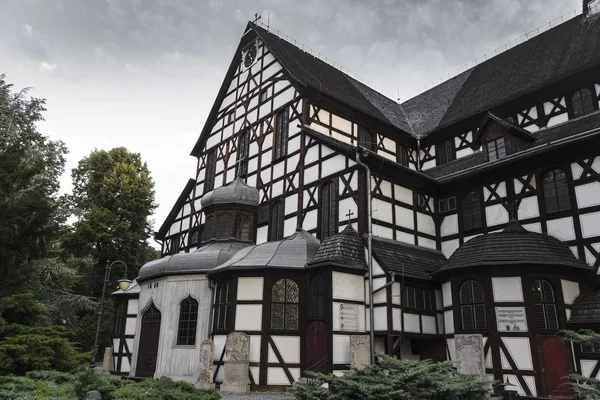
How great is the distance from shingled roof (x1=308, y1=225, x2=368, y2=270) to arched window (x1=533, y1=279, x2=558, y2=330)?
18.4 ft

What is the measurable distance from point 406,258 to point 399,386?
34.7 ft

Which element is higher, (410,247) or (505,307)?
(410,247)

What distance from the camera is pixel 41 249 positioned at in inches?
602

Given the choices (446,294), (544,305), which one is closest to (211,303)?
(446,294)

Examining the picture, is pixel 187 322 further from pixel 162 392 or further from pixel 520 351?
pixel 520 351

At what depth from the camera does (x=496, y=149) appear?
20.5 m

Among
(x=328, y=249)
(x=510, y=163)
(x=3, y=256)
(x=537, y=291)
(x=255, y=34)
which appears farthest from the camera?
(x=255, y=34)

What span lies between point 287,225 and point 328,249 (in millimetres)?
4900

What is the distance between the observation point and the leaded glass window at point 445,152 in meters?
24.3

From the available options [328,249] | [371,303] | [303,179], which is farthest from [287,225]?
[371,303]

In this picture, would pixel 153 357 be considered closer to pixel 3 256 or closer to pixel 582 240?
pixel 3 256

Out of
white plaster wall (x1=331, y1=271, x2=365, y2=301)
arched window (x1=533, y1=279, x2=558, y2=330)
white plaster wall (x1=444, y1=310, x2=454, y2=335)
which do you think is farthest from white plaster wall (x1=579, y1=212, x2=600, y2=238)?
white plaster wall (x1=331, y1=271, x2=365, y2=301)

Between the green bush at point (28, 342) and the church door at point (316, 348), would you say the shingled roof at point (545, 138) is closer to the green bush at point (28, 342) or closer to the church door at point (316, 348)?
the church door at point (316, 348)

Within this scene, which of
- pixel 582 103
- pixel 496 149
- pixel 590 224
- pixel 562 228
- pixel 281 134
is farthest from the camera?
pixel 281 134
